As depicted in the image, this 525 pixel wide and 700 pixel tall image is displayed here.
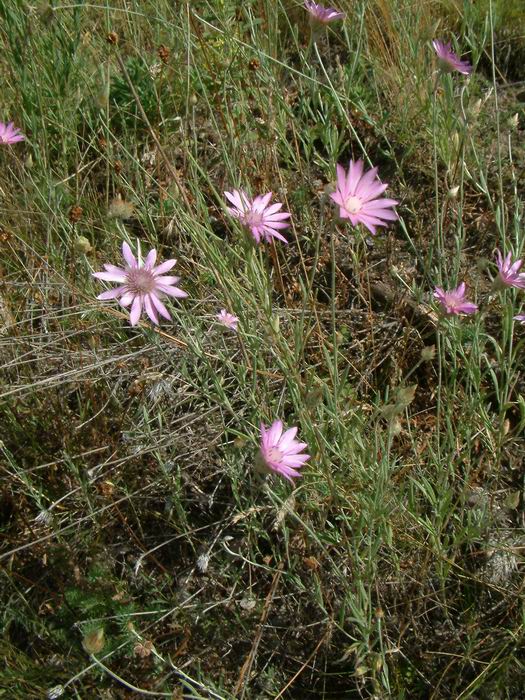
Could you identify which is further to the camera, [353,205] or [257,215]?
[257,215]

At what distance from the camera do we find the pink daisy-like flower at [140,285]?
1545 mm

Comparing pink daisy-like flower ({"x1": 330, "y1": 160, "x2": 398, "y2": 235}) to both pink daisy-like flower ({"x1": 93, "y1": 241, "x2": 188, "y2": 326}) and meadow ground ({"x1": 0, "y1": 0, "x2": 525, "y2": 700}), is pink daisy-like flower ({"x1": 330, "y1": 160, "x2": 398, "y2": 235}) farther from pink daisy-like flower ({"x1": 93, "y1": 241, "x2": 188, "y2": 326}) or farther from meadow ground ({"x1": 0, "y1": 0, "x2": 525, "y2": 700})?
pink daisy-like flower ({"x1": 93, "y1": 241, "x2": 188, "y2": 326})

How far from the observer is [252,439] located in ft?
5.05

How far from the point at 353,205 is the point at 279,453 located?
1.81 feet

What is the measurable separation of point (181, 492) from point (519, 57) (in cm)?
244

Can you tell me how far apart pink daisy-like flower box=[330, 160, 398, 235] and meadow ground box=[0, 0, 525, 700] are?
0.44ft

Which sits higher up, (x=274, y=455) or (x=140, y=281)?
(x=140, y=281)

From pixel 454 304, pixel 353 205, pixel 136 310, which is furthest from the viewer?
pixel 454 304

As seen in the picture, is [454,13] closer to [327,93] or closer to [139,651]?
[327,93]

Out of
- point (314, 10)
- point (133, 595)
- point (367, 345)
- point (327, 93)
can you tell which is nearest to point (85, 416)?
point (133, 595)

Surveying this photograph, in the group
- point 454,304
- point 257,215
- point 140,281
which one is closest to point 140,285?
point 140,281

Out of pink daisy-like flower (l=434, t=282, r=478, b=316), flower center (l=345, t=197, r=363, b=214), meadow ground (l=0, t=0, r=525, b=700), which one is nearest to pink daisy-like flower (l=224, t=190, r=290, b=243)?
meadow ground (l=0, t=0, r=525, b=700)

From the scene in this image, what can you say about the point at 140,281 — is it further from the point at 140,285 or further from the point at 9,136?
the point at 9,136

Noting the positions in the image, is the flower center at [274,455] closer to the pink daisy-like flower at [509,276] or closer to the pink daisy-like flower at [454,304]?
the pink daisy-like flower at [454,304]
